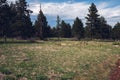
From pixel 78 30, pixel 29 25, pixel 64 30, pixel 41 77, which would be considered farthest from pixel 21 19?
pixel 41 77

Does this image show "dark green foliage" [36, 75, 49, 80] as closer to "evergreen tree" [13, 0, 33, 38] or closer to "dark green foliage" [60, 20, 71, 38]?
"evergreen tree" [13, 0, 33, 38]

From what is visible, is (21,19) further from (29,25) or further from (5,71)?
(5,71)

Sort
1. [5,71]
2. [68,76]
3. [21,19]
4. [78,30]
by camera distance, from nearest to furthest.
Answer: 1. [5,71]
2. [68,76]
3. [21,19]
4. [78,30]

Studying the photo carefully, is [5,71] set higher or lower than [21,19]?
lower

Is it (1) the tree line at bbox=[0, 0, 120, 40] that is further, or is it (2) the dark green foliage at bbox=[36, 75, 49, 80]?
(1) the tree line at bbox=[0, 0, 120, 40]

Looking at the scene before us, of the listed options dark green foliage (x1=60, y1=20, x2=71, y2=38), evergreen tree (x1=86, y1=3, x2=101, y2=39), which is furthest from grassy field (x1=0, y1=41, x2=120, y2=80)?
dark green foliage (x1=60, y1=20, x2=71, y2=38)

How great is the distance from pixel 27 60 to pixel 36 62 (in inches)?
46.4

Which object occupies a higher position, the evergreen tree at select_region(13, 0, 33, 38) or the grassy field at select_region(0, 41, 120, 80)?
the evergreen tree at select_region(13, 0, 33, 38)

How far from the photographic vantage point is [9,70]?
23812 millimetres

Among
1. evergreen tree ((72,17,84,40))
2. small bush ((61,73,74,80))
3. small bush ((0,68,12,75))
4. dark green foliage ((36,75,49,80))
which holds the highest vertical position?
evergreen tree ((72,17,84,40))

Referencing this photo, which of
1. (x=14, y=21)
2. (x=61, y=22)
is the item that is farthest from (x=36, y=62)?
(x=61, y=22)

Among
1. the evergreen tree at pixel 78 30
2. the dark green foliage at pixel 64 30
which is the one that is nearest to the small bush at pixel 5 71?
the evergreen tree at pixel 78 30

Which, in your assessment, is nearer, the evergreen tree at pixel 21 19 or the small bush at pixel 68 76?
the small bush at pixel 68 76

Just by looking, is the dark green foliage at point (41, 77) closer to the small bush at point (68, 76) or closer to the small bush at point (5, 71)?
the small bush at point (68, 76)
